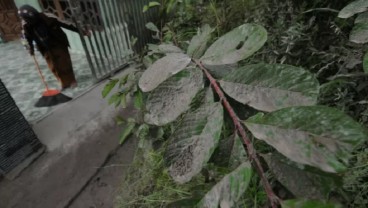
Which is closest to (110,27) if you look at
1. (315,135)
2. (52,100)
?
(52,100)

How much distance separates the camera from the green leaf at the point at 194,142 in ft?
1.24

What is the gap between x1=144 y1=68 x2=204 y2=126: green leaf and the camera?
0.44m

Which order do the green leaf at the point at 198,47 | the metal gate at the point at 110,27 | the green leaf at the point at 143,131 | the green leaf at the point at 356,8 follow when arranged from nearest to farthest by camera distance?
1. the green leaf at the point at 198,47
2. the green leaf at the point at 356,8
3. the green leaf at the point at 143,131
4. the metal gate at the point at 110,27

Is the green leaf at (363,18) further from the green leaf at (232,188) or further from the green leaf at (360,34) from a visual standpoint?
the green leaf at (232,188)

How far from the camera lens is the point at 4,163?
1.74 metres

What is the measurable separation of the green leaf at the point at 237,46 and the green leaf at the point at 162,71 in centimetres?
5

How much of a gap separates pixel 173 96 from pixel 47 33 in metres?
2.81

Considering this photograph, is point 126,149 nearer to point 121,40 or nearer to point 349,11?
point 121,40

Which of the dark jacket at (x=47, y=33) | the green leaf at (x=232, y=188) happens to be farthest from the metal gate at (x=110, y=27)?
the green leaf at (x=232, y=188)

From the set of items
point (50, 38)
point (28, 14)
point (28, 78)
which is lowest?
point (28, 78)

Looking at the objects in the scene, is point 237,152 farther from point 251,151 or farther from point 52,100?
point 52,100

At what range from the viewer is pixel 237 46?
0.51 m

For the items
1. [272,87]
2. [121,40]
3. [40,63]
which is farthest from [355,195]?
[40,63]

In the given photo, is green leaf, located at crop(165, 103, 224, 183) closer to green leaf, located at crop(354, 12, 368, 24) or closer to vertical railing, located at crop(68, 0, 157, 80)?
green leaf, located at crop(354, 12, 368, 24)
